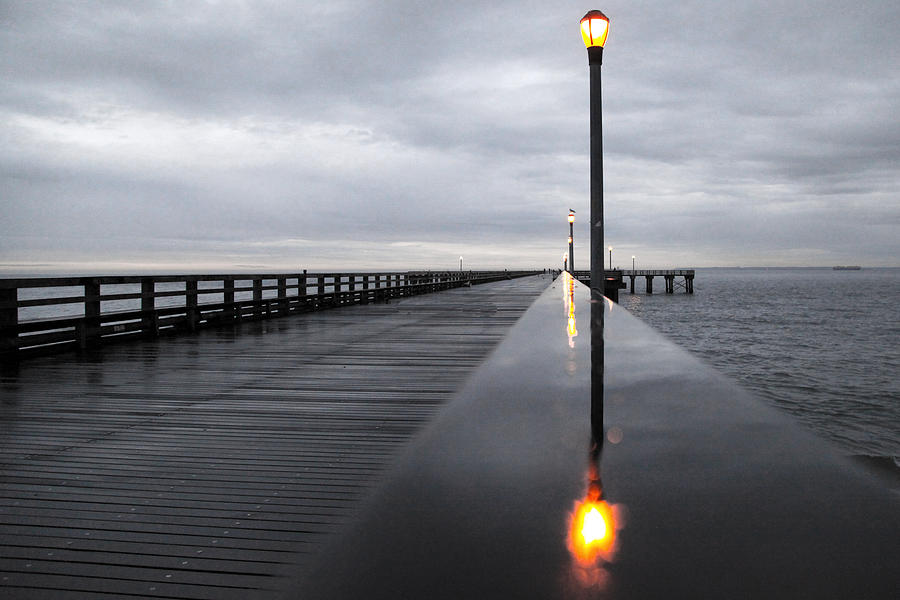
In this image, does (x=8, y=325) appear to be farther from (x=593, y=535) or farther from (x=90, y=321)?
(x=593, y=535)

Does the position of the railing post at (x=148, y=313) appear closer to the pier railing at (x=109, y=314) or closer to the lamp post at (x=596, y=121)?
the pier railing at (x=109, y=314)

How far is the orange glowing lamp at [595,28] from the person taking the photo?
8406 mm

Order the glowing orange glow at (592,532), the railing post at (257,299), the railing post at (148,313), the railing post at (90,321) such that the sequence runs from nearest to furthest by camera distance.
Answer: the glowing orange glow at (592,532) → the railing post at (90,321) → the railing post at (148,313) → the railing post at (257,299)

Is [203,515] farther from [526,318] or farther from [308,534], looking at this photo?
[526,318]

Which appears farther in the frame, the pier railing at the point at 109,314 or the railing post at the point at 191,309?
the railing post at the point at 191,309

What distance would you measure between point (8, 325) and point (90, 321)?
1.46 metres

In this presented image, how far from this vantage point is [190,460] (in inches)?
157

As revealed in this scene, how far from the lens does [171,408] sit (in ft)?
18.2

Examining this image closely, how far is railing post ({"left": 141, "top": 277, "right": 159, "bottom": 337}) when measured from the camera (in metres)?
10.9

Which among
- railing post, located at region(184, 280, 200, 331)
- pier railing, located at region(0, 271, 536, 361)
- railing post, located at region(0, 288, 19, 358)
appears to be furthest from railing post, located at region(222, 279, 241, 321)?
railing post, located at region(0, 288, 19, 358)

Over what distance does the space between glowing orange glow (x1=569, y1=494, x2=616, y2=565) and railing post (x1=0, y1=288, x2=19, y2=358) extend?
865 cm

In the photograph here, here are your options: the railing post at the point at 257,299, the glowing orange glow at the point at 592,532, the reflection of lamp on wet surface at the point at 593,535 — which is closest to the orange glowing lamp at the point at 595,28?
the reflection of lamp on wet surface at the point at 593,535

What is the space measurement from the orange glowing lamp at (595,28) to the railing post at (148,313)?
339 inches

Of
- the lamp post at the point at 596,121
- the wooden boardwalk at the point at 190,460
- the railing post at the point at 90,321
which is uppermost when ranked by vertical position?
the lamp post at the point at 596,121
